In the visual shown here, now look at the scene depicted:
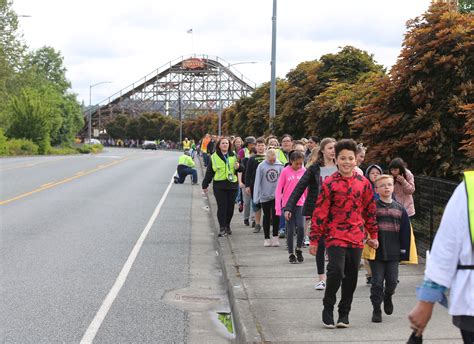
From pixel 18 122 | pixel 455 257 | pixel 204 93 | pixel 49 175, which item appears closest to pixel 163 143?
pixel 204 93

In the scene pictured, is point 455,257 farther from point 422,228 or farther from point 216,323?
point 422,228

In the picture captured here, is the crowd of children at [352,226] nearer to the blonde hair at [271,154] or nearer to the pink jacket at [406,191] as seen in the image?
the pink jacket at [406,191]

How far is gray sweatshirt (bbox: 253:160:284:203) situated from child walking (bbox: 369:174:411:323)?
501 centimetres

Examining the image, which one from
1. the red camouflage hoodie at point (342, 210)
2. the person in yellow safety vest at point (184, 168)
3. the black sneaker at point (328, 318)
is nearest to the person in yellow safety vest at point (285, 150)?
the red camouflage hoodie at point (342, 210)

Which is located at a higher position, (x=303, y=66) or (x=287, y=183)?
(x=303, y=66)

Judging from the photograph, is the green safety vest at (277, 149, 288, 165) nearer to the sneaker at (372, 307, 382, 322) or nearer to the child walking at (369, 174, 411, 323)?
the child walking at (369, 174, 411, 323)

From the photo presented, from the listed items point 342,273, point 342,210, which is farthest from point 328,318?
point 342,210

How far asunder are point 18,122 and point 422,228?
7046 cm

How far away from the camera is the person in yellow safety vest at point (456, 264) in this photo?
12.6 feet

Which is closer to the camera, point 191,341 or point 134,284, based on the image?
point 191,341

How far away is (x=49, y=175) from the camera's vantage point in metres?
32.9

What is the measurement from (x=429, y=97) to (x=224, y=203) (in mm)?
4308

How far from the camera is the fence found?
409 inches

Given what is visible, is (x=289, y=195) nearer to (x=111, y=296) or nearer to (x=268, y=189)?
(x=268, y=189)
